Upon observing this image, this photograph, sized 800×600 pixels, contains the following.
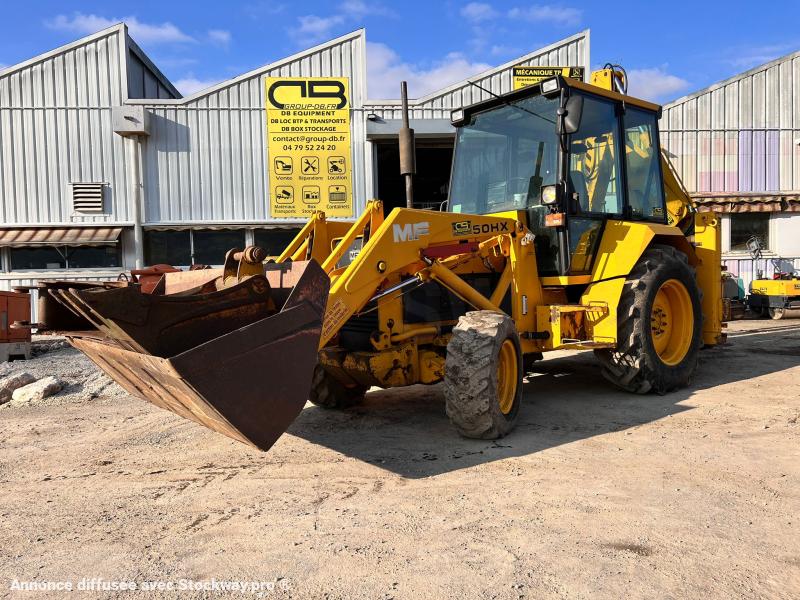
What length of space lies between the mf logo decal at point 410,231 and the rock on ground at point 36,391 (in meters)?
4.71

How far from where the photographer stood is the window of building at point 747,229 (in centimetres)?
1684

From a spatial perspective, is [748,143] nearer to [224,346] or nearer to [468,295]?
[468,295]

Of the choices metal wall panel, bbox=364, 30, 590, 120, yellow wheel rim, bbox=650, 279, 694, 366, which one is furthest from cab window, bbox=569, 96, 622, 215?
metal wall panel, bbox=364, 30, 590, 120

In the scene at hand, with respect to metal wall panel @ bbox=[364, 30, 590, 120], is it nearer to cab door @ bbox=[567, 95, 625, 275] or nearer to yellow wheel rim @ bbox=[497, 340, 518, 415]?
cab door @ bbox=[567, 95, 625, 275]

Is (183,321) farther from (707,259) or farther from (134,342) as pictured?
(707,259)

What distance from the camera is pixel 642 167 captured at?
269 inches

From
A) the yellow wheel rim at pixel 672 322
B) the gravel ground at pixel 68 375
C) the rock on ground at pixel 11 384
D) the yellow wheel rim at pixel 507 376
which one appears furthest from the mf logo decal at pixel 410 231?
the rock on ground at pixel 11 384

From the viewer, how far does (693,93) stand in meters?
16.7

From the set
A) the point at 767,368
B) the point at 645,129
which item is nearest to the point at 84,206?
the point at 645,129

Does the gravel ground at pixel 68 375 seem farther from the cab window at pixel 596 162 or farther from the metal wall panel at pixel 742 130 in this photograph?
the metal wall panel at pixel 742 130

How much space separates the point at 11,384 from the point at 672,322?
7.40 metres

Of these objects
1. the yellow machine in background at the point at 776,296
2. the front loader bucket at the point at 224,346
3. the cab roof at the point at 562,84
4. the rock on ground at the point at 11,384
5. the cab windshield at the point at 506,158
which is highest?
the cab roof at the point at 562,84

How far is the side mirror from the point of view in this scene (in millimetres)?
5355

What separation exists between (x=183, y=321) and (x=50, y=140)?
13816 millimetres
